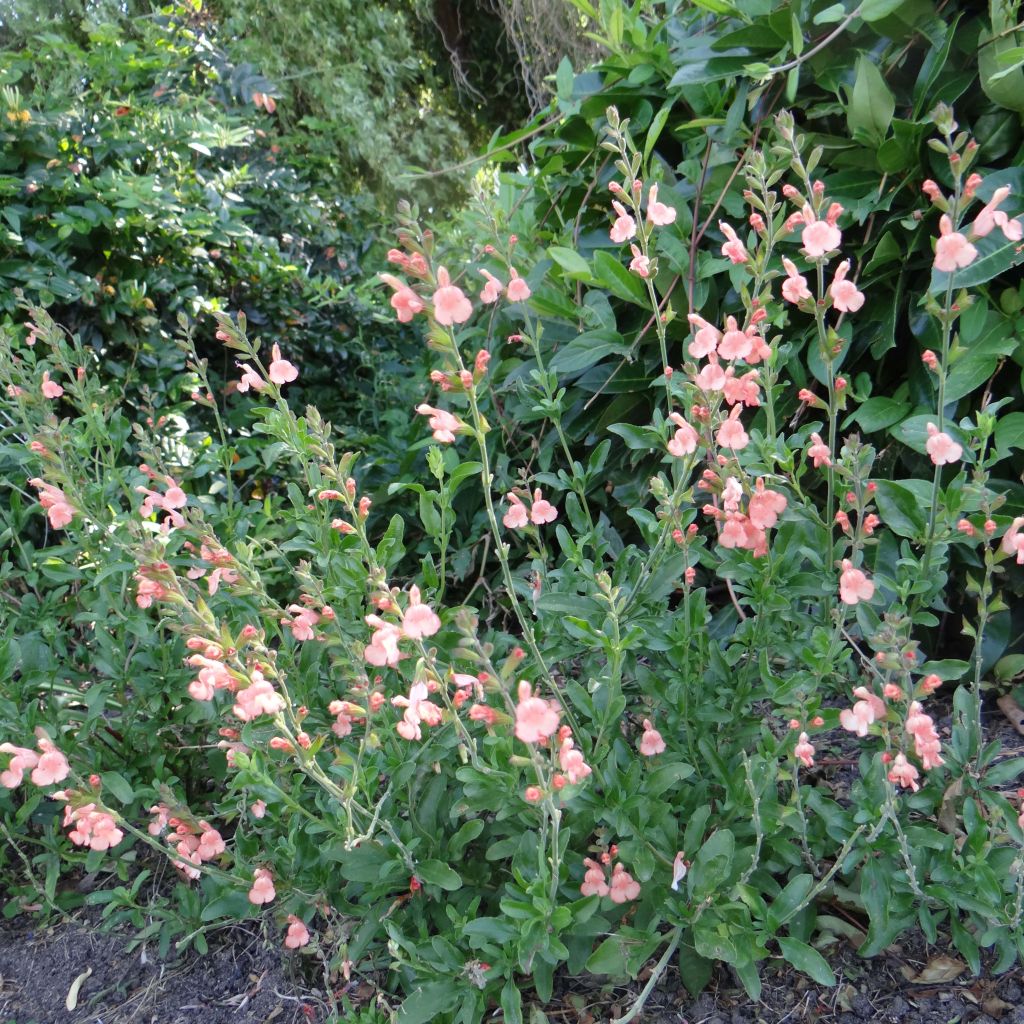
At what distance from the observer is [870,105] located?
6.35 feet

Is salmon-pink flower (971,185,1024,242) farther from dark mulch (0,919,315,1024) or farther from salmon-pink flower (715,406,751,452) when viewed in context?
dark mulch (0,919,315,1024)

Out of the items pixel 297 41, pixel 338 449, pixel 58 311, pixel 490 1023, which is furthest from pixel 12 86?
pixel 490 1023

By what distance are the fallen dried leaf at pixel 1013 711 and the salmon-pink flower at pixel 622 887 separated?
45.0 inches

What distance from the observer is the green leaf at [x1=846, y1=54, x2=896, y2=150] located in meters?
1.92

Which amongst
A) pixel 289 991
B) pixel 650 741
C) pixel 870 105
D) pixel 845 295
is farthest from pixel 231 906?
pixel 870 105

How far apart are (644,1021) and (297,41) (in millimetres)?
5578

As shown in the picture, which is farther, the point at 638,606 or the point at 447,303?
the point at 638,606

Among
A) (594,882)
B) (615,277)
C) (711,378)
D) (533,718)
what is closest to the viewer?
(533,718)

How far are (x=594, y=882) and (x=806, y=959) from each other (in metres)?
0.35

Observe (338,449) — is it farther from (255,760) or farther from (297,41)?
(297,41)

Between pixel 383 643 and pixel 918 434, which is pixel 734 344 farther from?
pixel 383 643

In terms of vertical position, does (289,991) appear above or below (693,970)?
above

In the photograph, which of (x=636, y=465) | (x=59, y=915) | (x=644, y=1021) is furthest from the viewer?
(x=636, y=465)

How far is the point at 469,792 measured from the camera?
1413mm
